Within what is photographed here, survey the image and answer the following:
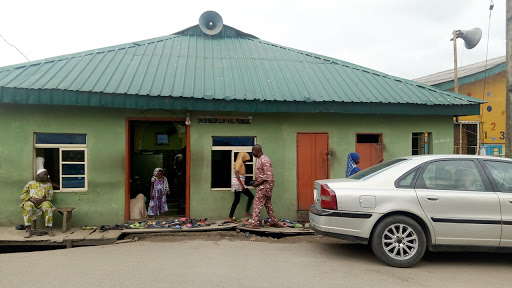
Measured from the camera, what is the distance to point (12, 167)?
702 centimetres

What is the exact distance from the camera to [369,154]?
827cm

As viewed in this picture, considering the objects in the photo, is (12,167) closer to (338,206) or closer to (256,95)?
(256,95)

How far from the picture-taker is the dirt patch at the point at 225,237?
6.43 meters

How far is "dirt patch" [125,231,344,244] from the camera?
253 inches

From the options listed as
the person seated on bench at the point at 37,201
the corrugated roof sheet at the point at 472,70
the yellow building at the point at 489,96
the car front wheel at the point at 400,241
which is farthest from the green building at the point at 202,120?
the corrugated roof sheet at the point at 472,70

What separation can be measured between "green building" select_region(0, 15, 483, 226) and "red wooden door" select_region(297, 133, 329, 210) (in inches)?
1.0

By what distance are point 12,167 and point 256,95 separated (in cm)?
541

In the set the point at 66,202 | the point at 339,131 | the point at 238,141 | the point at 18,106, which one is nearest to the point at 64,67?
the point at 18,106

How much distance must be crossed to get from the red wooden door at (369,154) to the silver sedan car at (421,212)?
3.37m

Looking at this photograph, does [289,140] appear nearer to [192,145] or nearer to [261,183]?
[261,183]

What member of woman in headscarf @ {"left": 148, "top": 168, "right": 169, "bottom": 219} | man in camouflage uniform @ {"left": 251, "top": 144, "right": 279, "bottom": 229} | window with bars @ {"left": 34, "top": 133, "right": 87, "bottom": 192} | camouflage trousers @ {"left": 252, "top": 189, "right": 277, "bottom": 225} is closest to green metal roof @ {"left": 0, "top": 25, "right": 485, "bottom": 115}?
window with bars @ {"left": 34, "top": 133, "right": 87, "bottom": 192}

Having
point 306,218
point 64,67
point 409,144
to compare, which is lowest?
point 306,218

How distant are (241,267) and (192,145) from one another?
3589 mm

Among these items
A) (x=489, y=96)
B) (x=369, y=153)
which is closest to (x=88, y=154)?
(x=369, y=153)
